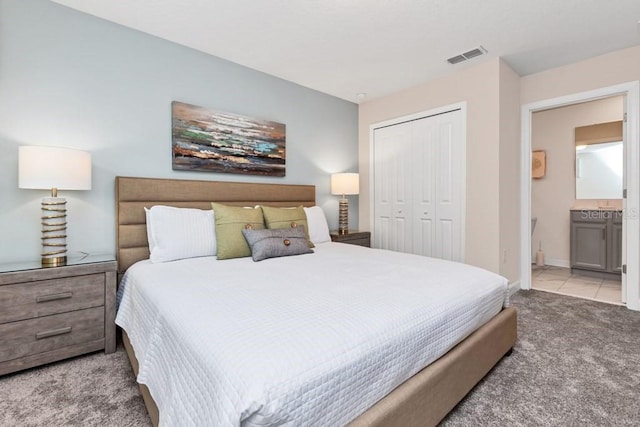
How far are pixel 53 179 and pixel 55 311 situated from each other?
84 cm

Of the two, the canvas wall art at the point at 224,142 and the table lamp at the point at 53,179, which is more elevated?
the canvas wall art at the point at 224,142

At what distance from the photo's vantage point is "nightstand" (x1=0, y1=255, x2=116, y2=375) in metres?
1.79

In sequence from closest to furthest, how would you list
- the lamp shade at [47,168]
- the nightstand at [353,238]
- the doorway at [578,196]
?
the lamp shade at [47,168], the nightstand at [353,238], the doorway at [578,196]

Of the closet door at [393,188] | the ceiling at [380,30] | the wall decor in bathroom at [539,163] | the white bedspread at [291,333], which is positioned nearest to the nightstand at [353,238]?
the closet door at [393,188]

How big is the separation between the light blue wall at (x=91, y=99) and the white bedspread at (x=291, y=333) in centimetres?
89

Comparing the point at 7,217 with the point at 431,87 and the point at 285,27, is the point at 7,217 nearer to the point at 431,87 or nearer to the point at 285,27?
the point at 285,27

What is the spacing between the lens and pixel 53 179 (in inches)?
77.0

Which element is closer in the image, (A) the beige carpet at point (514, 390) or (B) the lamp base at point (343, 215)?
(A) the beige carpet at point (514, 390)

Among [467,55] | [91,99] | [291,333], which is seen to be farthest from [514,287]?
[91,99]

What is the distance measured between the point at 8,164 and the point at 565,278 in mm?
5978

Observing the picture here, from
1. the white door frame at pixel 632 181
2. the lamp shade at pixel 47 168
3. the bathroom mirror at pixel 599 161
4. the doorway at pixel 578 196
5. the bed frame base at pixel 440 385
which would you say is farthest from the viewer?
the bathroom mirror at pixel 599 161

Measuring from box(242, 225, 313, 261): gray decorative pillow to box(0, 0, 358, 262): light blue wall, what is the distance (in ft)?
3.09

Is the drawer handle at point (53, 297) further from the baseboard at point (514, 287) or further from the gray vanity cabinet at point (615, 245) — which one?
the gray vanity cabinet at point (615, 245)

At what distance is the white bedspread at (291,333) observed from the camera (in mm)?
845
